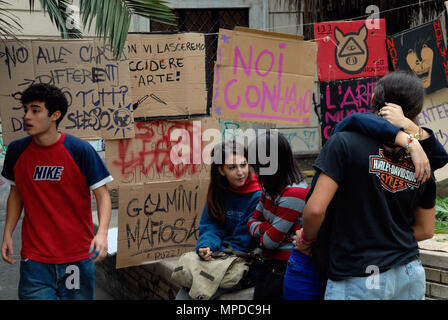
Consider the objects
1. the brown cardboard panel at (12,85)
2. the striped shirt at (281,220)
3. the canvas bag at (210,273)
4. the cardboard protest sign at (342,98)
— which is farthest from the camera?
the cardboard protest sign at (342,98)

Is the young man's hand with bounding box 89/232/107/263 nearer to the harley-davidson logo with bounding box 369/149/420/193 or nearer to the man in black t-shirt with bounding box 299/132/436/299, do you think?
the man in black t-shirt with bounding box 299/132/436/299

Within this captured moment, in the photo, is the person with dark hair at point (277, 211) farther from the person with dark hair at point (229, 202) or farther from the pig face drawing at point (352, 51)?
the pig face drawing at point (352, 51)

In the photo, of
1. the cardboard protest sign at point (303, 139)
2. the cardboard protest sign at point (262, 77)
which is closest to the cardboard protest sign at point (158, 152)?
the cardboard protest sign at point (262, 77)

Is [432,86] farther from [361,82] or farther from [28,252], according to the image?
[28,252]

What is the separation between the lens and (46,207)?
2.69m

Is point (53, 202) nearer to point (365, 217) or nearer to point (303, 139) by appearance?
point (365, 217)

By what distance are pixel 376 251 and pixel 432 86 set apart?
3.53 meters

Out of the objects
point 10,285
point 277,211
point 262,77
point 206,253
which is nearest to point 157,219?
point 206,253

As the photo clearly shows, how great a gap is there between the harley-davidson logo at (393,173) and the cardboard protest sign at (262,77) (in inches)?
78.9

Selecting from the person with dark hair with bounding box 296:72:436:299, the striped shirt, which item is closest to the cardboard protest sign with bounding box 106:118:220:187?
the striped shirt

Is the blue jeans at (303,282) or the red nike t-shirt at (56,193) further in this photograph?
the red nike t-shirt at (56,193)

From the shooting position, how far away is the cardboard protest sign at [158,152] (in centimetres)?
378

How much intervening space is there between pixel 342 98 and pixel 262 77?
1.20 metres

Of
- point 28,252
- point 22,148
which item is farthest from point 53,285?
point 22,148
